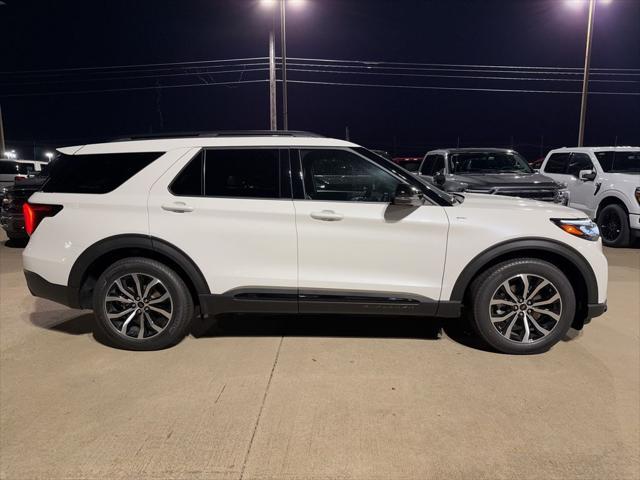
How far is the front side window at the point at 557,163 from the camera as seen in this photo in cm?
1039

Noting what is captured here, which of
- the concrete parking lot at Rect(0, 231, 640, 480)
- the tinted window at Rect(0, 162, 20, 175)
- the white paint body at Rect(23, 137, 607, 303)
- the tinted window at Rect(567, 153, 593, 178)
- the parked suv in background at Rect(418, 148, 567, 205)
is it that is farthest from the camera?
the tinted window at Rect(0, 162, 20, 175)

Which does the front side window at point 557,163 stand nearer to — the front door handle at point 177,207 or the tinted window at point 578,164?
the tinted window at point 578,164

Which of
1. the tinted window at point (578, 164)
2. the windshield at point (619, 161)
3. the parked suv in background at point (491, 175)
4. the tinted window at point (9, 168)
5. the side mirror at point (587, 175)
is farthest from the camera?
the tinted window at point (9, 168)

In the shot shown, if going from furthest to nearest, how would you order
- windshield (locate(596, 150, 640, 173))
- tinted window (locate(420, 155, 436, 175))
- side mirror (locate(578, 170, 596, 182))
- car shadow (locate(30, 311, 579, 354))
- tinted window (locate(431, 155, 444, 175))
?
tinted window (locate(420, 155, 436, 175)) → tinted window (locate(431, 155, 444, 175)) → windshield (locate(596, 150, 640, 173)) → side mirror (locate(578, 170, 596, 182)) → car shadow (locate(30, 311, 579, 354))

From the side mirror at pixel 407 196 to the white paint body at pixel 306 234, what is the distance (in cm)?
9

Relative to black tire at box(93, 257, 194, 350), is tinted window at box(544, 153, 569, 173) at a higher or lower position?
higher

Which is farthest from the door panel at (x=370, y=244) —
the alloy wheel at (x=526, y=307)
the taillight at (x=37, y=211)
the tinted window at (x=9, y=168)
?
the tinted window at (x=9, y=168)

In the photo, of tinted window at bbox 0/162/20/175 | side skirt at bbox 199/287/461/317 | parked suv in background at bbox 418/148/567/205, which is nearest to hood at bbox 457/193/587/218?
side skirt at bbox 199/287/461/317

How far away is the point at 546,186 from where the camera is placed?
852 centimetres

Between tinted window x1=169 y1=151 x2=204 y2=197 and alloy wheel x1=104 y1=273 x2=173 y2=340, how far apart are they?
754 millimetres

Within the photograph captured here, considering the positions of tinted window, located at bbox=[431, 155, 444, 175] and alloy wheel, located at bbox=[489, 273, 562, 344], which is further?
tinted window, located at bbox=[431, 155, 444, 175]

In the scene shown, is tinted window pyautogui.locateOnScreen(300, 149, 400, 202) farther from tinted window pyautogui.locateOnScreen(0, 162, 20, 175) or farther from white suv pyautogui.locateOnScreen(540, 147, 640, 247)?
tinted window pyautogui.locateOnScreen(0, 162, 20, 175)

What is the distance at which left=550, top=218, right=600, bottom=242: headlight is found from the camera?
367 centimetres

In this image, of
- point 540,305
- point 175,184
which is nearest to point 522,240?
point 540,305
